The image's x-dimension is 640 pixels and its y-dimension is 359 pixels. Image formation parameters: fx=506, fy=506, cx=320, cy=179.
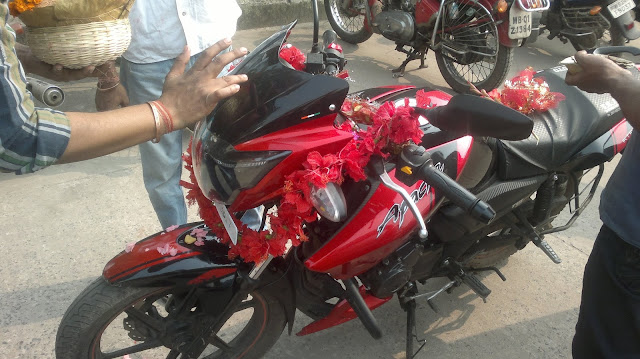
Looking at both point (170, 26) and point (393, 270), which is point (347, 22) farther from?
point (393, 270)

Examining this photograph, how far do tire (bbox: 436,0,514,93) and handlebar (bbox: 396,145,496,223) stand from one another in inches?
130

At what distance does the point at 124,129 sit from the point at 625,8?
5.32m

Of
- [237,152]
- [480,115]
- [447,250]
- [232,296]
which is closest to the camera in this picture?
[480,115]

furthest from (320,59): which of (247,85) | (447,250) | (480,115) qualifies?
(447,250)

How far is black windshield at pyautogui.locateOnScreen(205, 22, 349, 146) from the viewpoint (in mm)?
1381

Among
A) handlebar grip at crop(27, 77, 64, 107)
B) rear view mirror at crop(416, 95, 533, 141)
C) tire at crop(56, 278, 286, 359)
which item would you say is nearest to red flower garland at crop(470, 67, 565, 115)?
rear view mirror at crop(416, 95, 533, 141)

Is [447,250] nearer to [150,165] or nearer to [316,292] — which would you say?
[316,292]

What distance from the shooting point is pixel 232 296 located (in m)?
1.79

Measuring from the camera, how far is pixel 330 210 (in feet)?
4.68

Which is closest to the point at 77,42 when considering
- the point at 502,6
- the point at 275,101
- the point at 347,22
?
the point at 275,101

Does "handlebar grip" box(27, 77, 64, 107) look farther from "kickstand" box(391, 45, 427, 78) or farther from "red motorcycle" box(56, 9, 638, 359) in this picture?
A: "kickstand" box(391, 45, 427, 78)

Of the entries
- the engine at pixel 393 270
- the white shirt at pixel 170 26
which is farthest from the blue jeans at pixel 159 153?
the engine at pixel 393 270

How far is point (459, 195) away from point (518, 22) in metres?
3.39

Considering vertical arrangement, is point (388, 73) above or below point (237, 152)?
below
